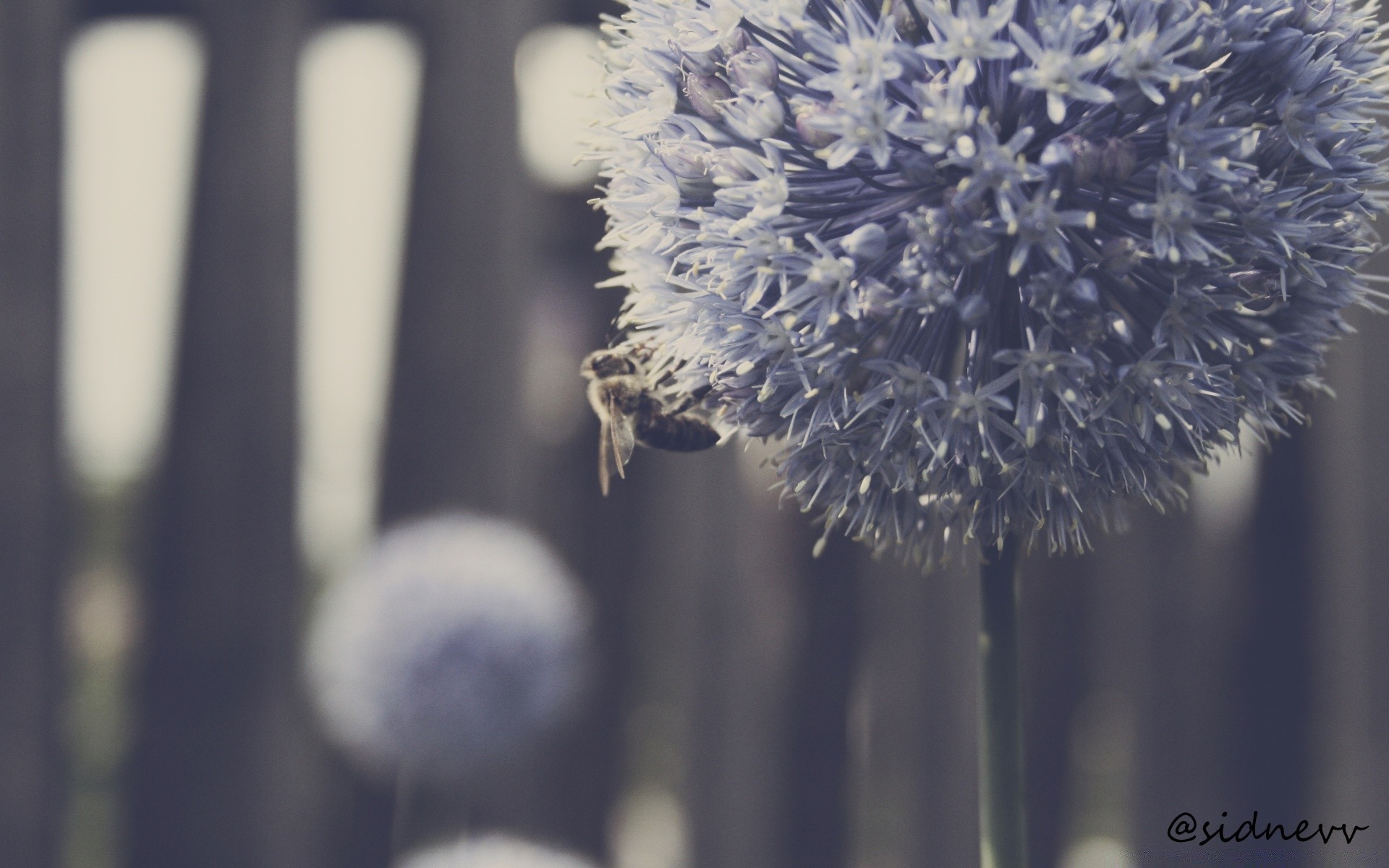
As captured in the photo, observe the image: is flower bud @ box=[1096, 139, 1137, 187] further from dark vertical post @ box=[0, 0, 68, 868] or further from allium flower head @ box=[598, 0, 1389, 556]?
dark vertical post @ box=[0, 0, 68, 868]

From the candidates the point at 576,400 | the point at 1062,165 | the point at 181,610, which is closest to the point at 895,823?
the point at 576,400

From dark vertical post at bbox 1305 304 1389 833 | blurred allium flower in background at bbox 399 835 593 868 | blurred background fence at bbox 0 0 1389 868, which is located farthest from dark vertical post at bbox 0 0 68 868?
dark vertical post at bbox 1305 304 1389 833

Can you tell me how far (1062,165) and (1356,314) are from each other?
2126mm

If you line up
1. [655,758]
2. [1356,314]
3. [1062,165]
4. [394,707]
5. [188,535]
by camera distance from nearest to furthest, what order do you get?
[1062,165]
[394,707]
[1356,314]
[188,535]
[655,758]

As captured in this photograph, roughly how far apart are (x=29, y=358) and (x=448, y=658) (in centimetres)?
155

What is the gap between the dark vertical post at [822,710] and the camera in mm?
2652

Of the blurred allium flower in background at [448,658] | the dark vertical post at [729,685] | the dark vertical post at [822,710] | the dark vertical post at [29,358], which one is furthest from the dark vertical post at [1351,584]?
the dark vertical post at [29,358]

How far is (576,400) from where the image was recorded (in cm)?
277

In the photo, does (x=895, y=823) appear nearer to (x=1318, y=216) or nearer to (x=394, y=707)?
(x=394, y=707)

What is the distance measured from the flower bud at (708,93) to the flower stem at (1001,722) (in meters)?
0.42

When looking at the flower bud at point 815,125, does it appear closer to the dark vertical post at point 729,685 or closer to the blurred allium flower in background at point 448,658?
the blurred allium flower in background at point 448,658

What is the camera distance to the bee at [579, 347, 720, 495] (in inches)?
49.6

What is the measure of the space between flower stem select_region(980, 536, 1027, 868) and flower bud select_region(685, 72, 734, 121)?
1.39ft

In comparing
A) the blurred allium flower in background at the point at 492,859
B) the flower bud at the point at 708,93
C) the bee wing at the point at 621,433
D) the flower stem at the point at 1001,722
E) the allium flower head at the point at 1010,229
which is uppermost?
the flower bud at the point at 708,93
